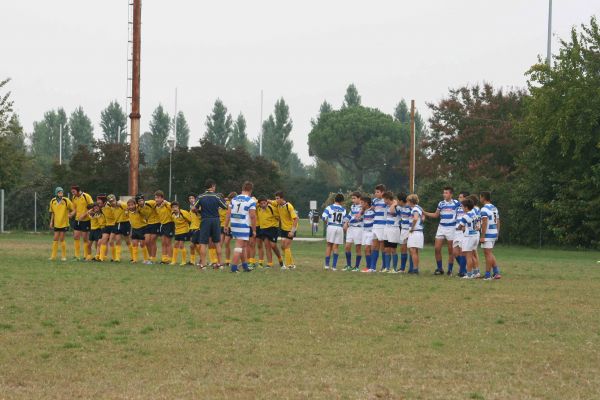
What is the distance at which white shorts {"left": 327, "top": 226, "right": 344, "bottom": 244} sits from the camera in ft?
81.6

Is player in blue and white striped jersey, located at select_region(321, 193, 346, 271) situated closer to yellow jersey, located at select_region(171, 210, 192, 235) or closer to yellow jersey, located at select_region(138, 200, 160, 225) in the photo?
yellow jersey, located at select_region(171, 210, 192, 235)

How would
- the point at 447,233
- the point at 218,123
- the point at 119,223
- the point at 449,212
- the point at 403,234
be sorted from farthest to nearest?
the point at 218,123 → the point at 119,223 → the point at 403,234 → the point at 449,212 → the point at 447,233

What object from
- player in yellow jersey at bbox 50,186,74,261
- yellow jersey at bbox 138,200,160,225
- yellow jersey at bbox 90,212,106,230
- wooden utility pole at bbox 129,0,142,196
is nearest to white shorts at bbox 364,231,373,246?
yellow jersey at bbox 138,200,160,225

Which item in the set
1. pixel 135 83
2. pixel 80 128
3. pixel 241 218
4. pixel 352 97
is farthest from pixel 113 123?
pixel 241 218

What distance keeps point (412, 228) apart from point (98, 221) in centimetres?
901

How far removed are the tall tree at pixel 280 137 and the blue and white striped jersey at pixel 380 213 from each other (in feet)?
325

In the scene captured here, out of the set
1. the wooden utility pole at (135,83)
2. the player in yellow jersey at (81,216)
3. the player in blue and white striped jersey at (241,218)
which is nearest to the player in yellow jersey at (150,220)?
the player in yellow jersey at (81,216)

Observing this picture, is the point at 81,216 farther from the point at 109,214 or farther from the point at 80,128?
the point at 80,128

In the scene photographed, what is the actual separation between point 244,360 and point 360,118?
382ft

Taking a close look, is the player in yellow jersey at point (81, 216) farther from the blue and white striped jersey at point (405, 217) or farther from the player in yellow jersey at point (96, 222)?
the blue and white striped jersey at point (405, 217)

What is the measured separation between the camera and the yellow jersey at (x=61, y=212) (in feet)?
88.4

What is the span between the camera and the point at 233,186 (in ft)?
192

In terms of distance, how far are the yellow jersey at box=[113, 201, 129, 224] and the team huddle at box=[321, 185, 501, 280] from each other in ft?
18.2

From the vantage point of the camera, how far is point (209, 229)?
23.2 meters
